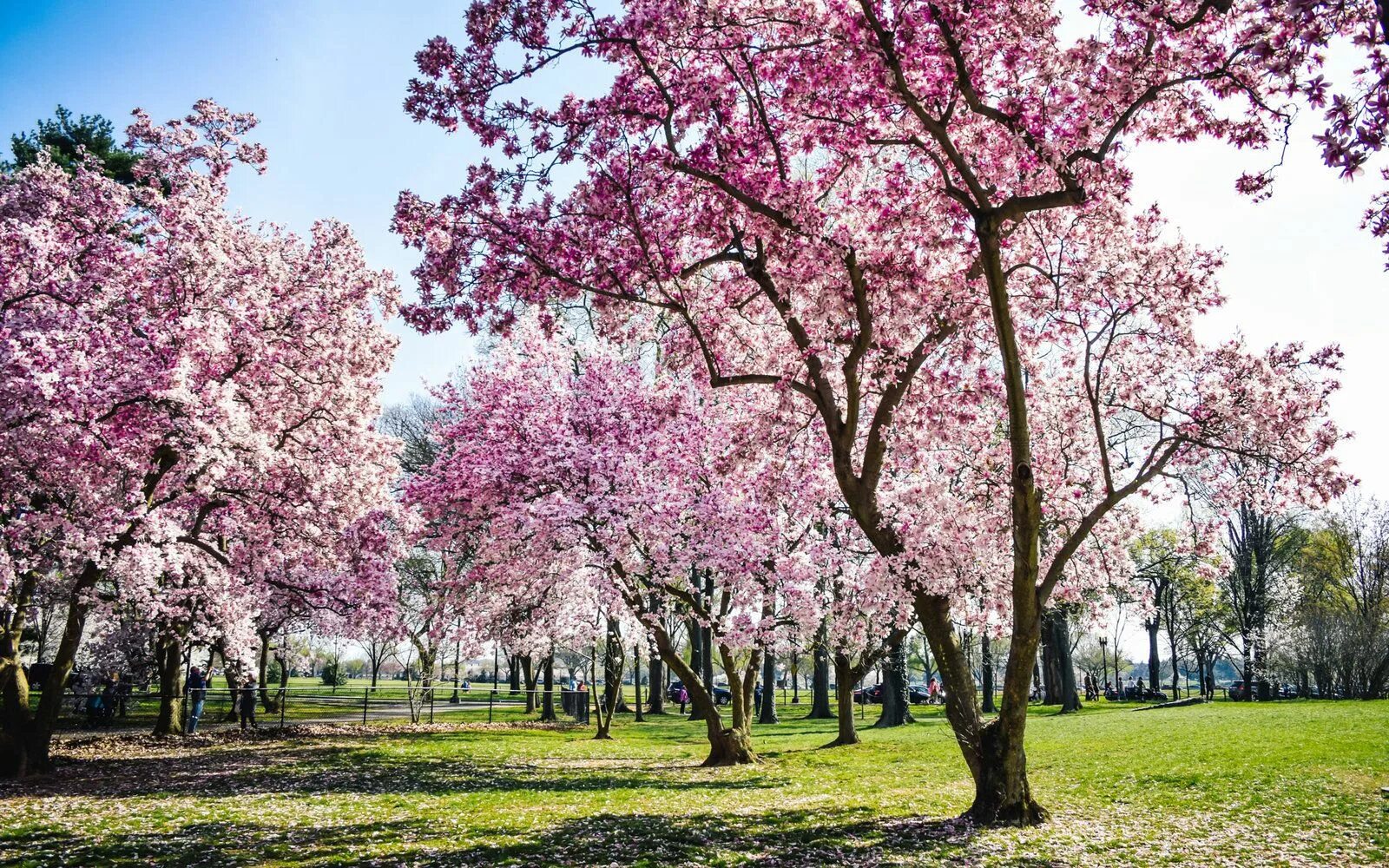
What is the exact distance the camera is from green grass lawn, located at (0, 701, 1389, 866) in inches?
319

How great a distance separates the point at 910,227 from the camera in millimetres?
10398

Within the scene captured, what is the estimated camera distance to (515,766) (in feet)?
53.4

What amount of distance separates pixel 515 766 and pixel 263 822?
7.31m

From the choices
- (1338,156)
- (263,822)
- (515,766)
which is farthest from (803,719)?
(1338,156)

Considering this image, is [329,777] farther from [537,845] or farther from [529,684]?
[529,684]

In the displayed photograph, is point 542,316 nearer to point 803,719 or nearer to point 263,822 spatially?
point 263,822

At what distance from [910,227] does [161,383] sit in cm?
1115

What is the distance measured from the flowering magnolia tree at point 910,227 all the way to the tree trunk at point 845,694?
11.0 meters

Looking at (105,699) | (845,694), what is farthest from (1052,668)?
(105,699)

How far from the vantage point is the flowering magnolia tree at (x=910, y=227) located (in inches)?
340

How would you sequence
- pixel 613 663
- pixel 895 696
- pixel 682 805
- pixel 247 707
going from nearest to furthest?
pixel 682 805
pixel 247 707
pixel 613 663
pixel 895 696

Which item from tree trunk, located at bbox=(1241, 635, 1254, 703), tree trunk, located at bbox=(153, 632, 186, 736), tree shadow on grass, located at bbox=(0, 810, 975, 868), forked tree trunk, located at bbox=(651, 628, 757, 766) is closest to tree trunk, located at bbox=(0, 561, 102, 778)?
tree shadow on grass, located at bbox=(0, 810, 975, 868)

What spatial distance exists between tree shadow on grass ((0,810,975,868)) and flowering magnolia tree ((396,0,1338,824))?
1658mm

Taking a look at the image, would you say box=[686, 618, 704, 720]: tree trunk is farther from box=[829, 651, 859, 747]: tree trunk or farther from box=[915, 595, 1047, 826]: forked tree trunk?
box=[915, 595, 1047, 826]: forked tree trunk
